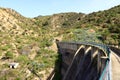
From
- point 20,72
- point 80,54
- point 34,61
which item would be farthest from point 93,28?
point 80,54

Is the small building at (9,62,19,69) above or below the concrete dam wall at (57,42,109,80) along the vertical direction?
below

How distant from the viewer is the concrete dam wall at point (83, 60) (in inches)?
1583

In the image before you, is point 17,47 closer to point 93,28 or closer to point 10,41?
point 10,41

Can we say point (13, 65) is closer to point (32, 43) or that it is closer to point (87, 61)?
point (32, 43)

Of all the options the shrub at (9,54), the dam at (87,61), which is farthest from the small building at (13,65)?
the dam at (87,61)

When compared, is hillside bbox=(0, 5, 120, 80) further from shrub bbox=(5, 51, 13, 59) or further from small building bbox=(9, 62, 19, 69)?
small building bbox=(9, 62, 19, 69)

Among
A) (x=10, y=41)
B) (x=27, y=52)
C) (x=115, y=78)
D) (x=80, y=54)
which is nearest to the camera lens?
(x=115, y=78)

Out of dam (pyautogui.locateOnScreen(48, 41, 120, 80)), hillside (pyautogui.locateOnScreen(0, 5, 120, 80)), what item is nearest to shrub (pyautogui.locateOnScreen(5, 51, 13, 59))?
hillside (pyautogui.locateOnScreen(0, 5, 120, 80))

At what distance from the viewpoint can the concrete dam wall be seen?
40.2 m

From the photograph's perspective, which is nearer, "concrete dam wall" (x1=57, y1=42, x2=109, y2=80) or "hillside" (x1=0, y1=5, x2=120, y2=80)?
"concrete dam wall" (x1=57, y1=42, x2=109, y2=80)

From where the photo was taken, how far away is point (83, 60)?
57.1 meters

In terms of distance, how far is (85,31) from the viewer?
11962cm

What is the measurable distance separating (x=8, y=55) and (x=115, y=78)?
73.5 m

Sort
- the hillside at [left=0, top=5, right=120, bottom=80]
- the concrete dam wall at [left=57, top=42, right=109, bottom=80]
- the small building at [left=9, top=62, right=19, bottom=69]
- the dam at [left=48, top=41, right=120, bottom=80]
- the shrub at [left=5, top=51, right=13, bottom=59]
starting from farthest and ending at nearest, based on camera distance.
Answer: the shrub at [left=5, top=51, right=13, bottom=59]
the small building at [left=9, top=62, right=19, bottom=69]
the hillside at [left=0, top=5, right=120, bottom=80]
the concrete dam wall at [left=57, top=42, right=109, bottom=80]
the dam at [left=48, top=41, right=120, bottom=80]
